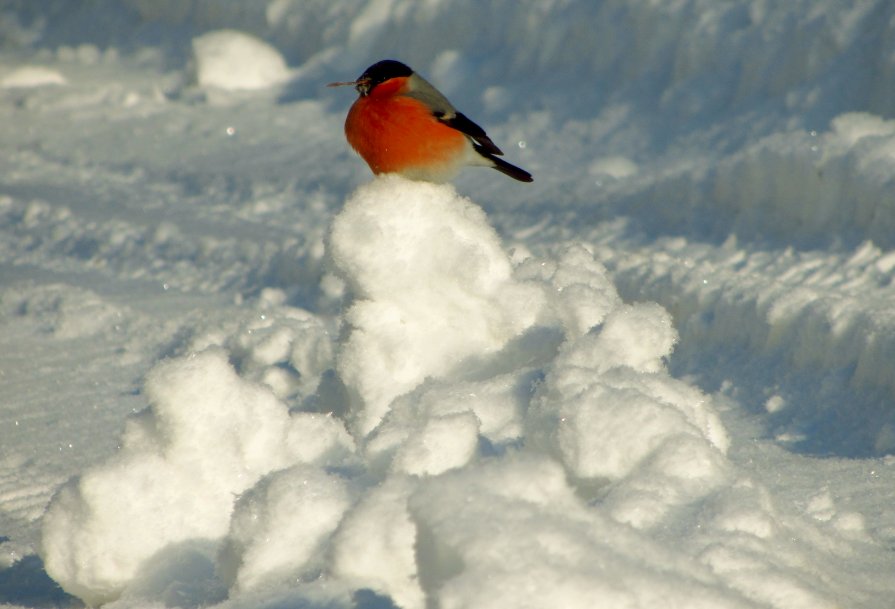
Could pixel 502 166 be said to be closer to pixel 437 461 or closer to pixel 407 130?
pixel 407 130

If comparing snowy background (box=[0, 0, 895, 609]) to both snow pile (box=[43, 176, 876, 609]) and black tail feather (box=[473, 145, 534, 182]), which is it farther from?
black tail feather (box=[473, 145, 534, 182])

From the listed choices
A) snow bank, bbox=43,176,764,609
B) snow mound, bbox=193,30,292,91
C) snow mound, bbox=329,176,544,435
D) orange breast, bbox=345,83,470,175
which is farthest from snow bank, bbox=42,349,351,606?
snow mound, bbox=193,30,292,91

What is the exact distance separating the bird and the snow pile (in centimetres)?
18

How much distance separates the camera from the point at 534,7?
7543mm

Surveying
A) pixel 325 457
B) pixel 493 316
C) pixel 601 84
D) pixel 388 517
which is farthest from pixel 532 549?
pixel 601 84

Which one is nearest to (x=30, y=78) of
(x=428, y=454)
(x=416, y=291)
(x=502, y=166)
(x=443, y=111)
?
(x=502, y=166)

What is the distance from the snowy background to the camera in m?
2.09

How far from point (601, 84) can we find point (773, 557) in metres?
5.18

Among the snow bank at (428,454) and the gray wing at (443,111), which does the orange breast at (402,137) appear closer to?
the gray wing at (443,111)

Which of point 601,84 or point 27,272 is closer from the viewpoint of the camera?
point 27,272

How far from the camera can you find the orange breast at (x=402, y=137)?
3.49 m

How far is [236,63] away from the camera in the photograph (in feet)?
29.3

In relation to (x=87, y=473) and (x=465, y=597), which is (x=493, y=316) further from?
(x=465, y=597)

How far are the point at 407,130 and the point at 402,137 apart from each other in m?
0.03
